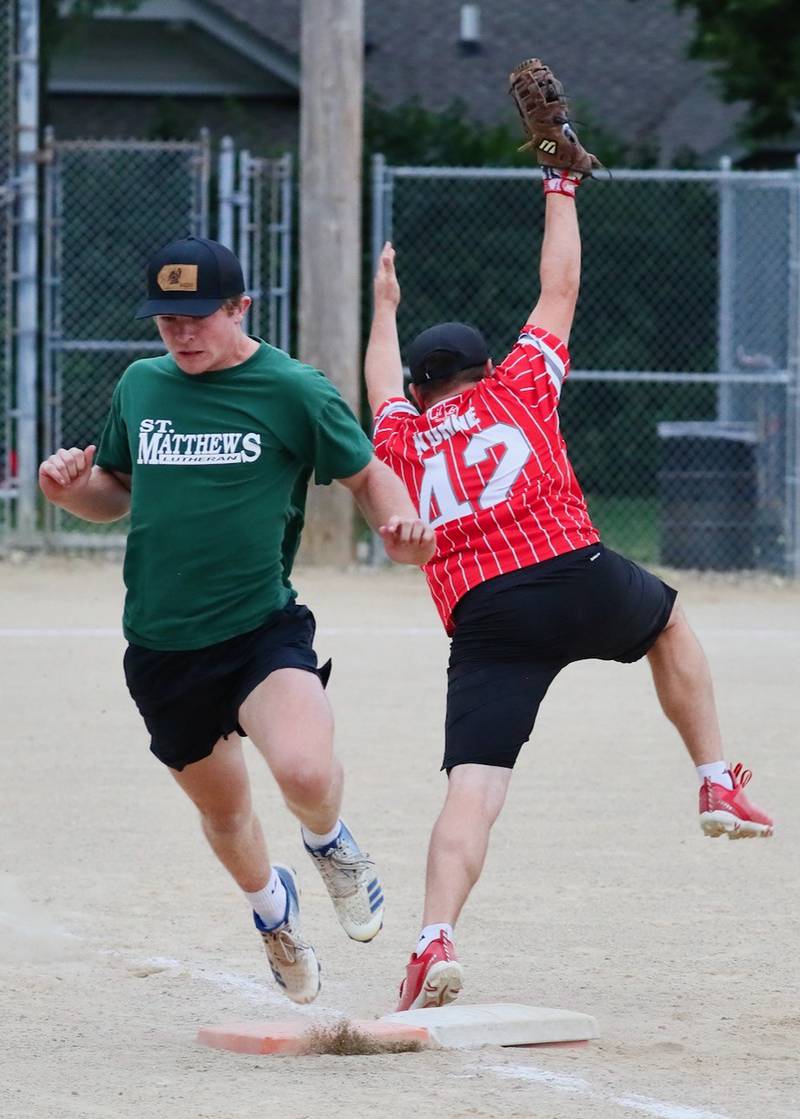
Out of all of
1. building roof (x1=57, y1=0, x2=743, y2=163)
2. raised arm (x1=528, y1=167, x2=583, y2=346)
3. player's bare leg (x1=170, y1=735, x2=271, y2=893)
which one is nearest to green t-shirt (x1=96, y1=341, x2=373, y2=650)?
player's bare leg (x1=170, y1=735, x2=271, y2=893)

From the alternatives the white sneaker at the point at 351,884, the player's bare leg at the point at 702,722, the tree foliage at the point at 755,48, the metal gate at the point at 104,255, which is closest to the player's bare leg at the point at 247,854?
the white sneaker at the point at 351,884

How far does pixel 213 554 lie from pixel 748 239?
12167mm

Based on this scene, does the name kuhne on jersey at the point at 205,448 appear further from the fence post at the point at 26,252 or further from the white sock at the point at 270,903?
the fence post at the point at 26,252

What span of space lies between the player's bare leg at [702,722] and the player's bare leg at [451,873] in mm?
666

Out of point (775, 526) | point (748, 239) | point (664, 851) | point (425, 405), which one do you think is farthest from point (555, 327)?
point (748, 239)

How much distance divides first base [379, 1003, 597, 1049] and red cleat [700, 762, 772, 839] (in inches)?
36.1

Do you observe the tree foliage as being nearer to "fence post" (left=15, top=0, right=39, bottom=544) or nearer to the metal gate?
the metal gate

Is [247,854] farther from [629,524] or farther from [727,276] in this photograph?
[629,524]

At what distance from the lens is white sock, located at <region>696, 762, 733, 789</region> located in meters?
5.72

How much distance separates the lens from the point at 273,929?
524 cm

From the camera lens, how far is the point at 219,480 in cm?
500

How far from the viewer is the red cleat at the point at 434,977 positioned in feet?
16.1

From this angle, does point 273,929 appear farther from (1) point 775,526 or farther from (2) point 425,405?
(1) point 775,526

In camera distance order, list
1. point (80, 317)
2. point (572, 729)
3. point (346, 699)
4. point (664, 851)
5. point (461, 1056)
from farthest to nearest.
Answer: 1. point (80, 317)
2. point (346, 699)
3. point (572, 729)
4. point (664, 851)
5. point (461, 1056)
